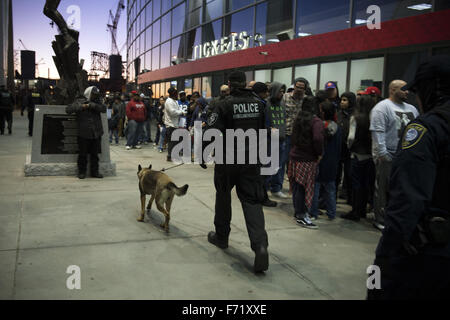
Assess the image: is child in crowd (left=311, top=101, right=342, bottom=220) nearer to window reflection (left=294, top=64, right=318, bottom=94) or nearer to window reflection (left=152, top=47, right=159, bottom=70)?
window reflection (left=294, top=64, right=318, bottom=94)

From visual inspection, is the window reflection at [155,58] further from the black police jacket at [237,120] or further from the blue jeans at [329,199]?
the black police jacket at [237,120]

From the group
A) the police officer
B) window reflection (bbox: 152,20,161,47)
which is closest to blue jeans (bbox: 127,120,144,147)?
the police officer

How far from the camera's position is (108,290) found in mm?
3254

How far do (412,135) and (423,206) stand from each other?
0.37 metres

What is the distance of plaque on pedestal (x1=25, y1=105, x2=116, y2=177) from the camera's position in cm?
805

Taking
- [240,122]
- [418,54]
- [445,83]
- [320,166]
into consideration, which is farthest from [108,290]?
[418,54]

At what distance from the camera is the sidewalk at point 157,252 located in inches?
132

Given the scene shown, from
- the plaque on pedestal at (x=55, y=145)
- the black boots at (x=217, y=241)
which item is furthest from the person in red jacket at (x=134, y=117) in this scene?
the black boots at (x=217, y=241)

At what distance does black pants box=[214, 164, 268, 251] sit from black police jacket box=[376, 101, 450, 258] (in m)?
1.87

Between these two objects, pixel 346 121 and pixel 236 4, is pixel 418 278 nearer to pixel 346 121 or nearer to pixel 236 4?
pixel 346 121

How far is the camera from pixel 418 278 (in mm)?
1973
